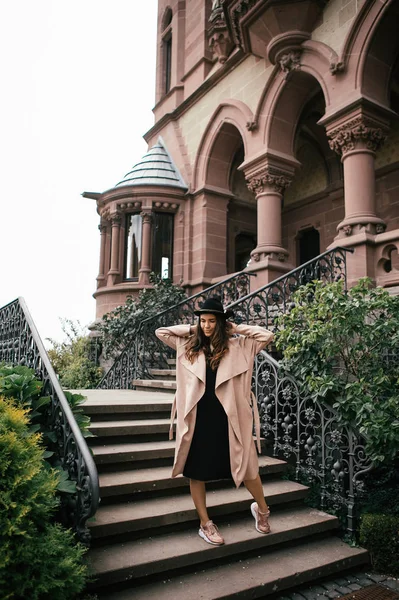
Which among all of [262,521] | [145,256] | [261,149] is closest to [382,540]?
[262,521]

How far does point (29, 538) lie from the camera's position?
254 cm

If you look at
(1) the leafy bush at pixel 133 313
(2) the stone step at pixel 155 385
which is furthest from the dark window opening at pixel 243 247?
(2) the stone step at pixel 155 385

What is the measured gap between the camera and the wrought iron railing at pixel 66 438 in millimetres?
3111

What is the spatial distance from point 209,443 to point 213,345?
0.73 metres

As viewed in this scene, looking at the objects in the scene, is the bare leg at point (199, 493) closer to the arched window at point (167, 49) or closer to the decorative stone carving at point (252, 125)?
the decorative stone carving at point (252, 125)

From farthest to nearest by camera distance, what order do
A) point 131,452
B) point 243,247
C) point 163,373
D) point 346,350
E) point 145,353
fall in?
point 243,247, point 145,353, point 163,373, point 346,350, point 131,452

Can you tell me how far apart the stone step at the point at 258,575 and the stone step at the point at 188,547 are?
81 millimetres

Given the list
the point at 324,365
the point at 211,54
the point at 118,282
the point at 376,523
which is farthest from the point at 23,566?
the point at 211,54

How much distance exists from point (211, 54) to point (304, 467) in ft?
40.9

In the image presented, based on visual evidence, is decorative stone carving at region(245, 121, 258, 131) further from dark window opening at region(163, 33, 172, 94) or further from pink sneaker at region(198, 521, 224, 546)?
pink sneaker at region(198, 521, 224, 546)

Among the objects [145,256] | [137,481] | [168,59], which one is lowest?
[137,481]

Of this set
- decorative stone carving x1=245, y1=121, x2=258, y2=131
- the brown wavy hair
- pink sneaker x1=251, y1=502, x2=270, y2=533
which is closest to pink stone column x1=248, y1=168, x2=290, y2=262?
decorative stone carving x1=245, y1=121, x2=258, y2=131

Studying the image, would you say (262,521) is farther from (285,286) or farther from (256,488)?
(285,286)

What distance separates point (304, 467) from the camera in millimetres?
4902
